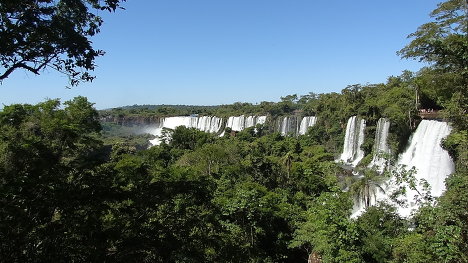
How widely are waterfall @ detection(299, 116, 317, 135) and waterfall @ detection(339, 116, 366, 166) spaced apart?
15.7 meters

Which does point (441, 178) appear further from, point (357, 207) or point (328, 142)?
point (328, 142)

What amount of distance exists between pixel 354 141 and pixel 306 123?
18426mm

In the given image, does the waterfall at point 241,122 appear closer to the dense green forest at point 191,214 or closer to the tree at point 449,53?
the dense green forest at point 191,214

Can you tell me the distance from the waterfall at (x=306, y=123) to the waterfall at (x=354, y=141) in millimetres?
15667

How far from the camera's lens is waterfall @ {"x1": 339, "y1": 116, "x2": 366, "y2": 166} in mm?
35969

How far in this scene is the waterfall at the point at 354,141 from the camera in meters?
36.0

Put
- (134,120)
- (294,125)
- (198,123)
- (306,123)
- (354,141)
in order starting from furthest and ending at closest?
(134,120), (198,123), (294,125), (306,123), (354,141)

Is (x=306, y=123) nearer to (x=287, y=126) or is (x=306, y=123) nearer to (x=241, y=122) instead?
(x=287, y=126)

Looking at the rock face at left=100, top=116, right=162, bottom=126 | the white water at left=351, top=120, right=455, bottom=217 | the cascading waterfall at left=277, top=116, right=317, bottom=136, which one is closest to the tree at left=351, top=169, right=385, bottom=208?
the white water at left=351, top=120, right=455, bottom=217

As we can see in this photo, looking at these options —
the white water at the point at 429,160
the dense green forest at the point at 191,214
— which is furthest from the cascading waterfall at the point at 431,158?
the dense green forest at the point at 191,214

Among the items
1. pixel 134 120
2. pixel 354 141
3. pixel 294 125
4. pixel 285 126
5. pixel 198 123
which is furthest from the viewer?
pixel 134 120

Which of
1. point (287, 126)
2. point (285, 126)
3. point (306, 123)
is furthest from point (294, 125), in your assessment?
point (306, 123)

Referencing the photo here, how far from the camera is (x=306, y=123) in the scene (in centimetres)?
5531

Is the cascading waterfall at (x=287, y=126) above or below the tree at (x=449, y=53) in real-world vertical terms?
below
